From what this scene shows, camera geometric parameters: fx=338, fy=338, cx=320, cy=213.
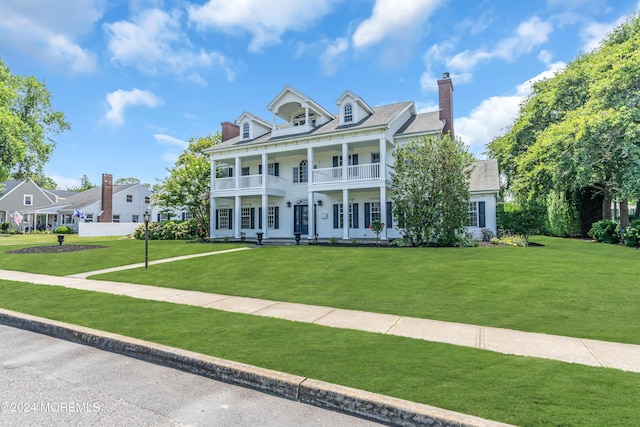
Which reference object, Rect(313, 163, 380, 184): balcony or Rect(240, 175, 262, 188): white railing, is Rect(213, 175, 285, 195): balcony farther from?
Rect(313, 163, 380, 184): balcony

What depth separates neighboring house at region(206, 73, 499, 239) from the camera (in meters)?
19.1

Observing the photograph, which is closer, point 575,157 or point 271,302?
point 271,302

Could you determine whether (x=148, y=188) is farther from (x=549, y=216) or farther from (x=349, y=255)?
(x=549, y=216)

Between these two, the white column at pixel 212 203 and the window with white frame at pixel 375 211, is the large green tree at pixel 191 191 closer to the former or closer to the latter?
the white column at pixel 212 203

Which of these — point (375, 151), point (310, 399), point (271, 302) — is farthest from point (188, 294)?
point (375, 151)

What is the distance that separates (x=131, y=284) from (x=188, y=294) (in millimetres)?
2589

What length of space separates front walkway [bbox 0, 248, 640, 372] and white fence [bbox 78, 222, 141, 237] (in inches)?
1096

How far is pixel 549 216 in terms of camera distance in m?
27.1

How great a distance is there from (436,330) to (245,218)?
2057 cm

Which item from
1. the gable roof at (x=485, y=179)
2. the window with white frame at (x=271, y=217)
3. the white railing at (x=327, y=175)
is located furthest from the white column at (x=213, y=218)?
the gable roof at (x=485, y=179)

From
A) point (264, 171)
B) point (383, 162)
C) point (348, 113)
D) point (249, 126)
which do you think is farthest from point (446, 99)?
point (249, 126)

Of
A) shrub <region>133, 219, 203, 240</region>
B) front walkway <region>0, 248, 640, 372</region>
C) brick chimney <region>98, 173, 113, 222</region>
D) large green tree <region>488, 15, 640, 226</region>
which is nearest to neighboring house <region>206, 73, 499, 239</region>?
shrub <region>133, 219, 203, 240</region>

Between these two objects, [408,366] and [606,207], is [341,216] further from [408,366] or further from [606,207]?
[606,207]

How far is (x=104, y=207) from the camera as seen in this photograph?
38250mm
